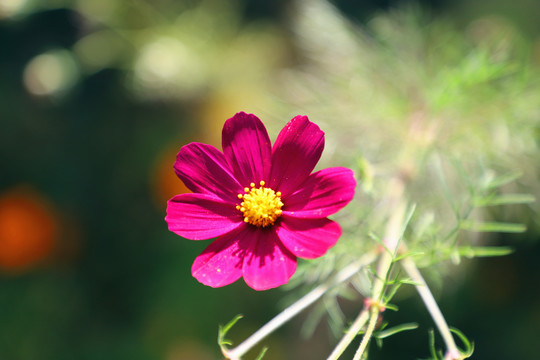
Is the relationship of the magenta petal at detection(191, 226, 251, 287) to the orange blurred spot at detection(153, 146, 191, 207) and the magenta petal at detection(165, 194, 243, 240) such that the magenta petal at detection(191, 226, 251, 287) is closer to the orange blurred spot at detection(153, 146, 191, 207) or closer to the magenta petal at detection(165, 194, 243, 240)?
the magenta petal at detection(165, 194, 243, 240)

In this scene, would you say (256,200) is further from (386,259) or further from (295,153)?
(386,259)

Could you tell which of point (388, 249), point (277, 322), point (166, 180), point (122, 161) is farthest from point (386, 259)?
point (122, 161)

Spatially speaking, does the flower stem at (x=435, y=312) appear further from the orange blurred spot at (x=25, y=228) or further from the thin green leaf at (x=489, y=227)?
the orange blurred spot at (x=25, y=228)

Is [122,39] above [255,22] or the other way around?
the other way around

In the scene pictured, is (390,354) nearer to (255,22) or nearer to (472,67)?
(472,67)

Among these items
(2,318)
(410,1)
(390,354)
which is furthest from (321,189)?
(2,318)

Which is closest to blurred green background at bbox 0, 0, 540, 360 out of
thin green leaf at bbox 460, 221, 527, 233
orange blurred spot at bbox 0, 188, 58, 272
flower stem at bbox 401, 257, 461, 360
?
orange blurred spot at bbox 0, 188, 58, 272
